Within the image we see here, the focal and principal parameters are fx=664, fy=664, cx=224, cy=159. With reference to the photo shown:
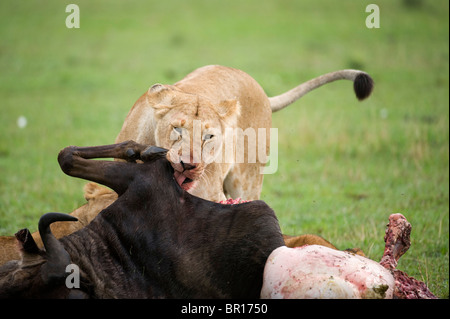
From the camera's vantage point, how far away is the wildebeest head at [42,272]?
3.31 m

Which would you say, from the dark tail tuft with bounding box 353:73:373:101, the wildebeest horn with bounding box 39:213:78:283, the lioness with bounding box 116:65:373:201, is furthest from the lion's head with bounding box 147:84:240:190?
the dark tail tuft with bounding box 353:73:373:101

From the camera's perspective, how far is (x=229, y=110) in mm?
5203

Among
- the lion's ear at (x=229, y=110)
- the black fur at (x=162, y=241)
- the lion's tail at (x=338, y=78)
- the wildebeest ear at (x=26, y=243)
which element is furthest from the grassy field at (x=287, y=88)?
the wildebeest ear at (x=26, y=243)

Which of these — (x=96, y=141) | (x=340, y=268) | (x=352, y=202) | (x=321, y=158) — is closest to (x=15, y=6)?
(x=96, y=141)

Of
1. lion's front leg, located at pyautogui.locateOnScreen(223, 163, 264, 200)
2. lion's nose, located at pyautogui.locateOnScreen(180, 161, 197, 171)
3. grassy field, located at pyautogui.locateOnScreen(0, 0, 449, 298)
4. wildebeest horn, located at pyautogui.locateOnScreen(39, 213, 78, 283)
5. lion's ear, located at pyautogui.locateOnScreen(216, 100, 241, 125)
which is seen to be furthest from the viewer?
grassy field, located at pyautogui.locateOnScreen(0, 0, 449, 298)

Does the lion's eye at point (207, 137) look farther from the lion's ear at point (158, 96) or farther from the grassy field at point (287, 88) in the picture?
the grassy field at point (287, 88)

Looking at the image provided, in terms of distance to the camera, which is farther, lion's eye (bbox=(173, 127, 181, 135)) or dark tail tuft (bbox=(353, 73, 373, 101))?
dark tail tuft (bbox=(353, 73, 373, 101))

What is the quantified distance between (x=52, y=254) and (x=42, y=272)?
10 cm

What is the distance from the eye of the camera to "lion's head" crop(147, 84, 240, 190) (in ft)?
14.2

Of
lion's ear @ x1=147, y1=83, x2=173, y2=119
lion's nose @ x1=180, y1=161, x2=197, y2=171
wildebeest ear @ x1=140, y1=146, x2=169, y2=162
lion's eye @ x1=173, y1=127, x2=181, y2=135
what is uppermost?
Answer: lion's ear @ x1=147, y1=83, x2=173, y2=119

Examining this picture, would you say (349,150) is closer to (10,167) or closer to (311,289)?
(10,167)

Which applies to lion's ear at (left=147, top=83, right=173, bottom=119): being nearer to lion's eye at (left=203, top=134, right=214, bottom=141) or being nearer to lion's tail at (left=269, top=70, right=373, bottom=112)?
lion's eye at (left=203, top=134, right=214, bottom=141)

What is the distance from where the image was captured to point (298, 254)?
11.3 ft

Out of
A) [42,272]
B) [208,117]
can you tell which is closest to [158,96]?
[208,117]
